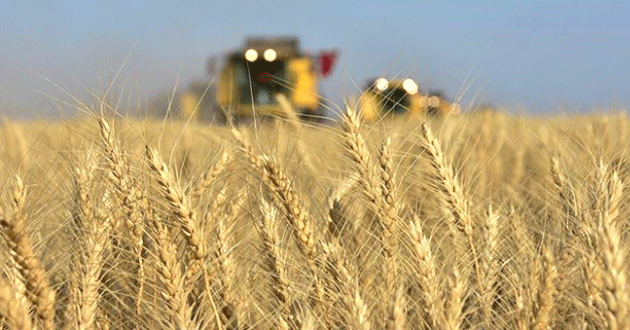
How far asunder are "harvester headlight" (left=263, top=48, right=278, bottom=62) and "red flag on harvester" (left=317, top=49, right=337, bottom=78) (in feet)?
4.32

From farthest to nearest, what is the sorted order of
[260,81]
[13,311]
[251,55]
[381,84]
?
[251,55]
[260,81]
[381,84]
[13,311]

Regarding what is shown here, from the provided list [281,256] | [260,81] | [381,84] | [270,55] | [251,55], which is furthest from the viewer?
[270,55]

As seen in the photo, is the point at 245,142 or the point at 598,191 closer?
the point at 598,191

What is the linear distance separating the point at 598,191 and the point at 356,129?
507 mm

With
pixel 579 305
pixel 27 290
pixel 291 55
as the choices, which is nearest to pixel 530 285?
pixel 579 305

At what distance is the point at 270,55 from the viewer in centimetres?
1543

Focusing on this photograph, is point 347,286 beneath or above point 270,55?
above

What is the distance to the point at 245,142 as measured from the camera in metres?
2.12

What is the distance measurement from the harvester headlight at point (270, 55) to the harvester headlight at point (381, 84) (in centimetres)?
1356

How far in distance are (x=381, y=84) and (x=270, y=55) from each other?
13641mm

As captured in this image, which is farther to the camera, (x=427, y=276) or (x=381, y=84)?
(x=381, y=84)

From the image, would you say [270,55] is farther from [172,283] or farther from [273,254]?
[172,283]

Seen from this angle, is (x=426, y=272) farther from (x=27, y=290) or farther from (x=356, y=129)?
(x=27, y=290)

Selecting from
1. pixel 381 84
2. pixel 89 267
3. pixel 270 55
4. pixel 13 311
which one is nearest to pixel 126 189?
pixel 89 267
